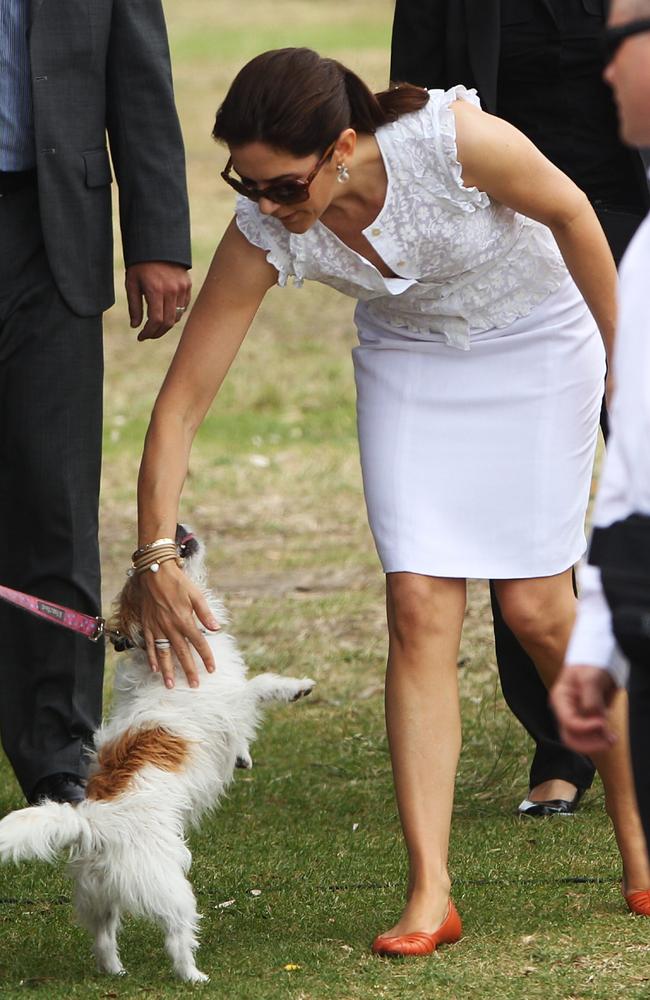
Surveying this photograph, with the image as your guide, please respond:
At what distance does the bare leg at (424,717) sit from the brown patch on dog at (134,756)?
0.47 meters

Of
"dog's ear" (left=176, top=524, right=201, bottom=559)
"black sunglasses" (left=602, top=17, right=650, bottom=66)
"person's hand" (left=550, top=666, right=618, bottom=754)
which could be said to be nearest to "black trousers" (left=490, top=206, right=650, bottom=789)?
"dog's ear" (left=176, top=524, right=201, bottom=559)

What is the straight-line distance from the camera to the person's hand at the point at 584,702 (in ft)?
7.57

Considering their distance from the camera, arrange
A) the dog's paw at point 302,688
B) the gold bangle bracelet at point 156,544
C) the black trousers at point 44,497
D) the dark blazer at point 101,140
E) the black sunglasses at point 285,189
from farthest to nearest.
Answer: the black trousers at point 44,497 → the dark blazer at point 101,140 → the dog's paw at point 302,688 → the gold bangle bracelet at point 156,544 → the black sunglasses at point 285,189

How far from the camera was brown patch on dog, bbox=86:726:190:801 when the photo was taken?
Answer: 362cm

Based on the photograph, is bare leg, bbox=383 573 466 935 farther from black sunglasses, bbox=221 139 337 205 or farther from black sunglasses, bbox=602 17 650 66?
black sunglasses, bbox=602 17 650 66

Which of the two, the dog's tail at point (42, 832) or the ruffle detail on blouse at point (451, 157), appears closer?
the dog's tail at point (42, 832)

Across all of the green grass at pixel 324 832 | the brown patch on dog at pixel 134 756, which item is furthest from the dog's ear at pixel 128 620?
the green grass at pixel 324 832

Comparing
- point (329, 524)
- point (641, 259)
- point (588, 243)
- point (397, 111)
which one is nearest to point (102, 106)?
point (397, 111)

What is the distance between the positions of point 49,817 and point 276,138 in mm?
1430

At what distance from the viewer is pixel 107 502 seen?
9.15 meters

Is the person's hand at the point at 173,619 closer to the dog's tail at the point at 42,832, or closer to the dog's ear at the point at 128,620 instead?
the dog's ear at the point at 128,620

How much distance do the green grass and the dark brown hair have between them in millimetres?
1713

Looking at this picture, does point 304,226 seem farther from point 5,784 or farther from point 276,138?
point 5,784

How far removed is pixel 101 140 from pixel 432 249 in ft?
4.84
